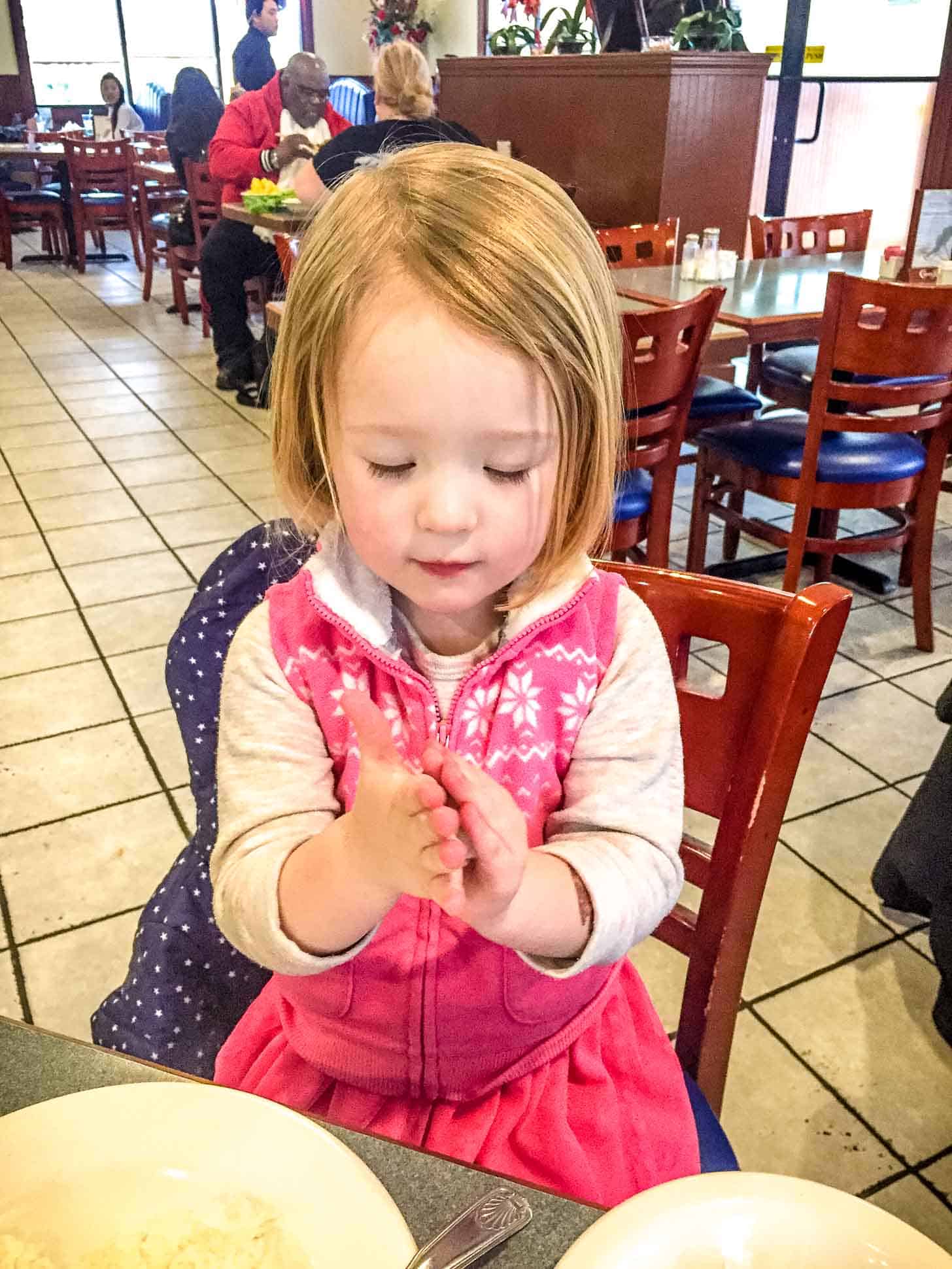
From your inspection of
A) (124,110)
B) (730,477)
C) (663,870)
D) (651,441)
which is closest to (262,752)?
(663,870)

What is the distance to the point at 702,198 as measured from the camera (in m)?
4.50

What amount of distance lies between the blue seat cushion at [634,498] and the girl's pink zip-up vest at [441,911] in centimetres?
159

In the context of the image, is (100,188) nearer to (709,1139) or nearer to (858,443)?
(858,443)

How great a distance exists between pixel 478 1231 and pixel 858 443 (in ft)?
8.04

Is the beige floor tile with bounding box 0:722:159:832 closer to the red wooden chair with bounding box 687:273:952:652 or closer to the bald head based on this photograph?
the red wooden chair with bounding box 687:273:952:652

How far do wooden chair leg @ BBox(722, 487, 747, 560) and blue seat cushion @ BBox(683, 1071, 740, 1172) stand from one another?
2416 millimetres

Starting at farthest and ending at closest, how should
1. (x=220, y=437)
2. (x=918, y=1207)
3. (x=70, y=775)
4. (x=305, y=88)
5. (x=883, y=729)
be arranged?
(x=305, y=88) < (x=220, y=437) < (x=883, y=729) < (x=70, y=775) < (x=918, y=1207)

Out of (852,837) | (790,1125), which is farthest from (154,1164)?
(852,837)

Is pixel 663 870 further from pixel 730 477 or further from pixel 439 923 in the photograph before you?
pixel 730 477

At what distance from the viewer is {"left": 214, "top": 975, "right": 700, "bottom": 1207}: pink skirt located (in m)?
0.72

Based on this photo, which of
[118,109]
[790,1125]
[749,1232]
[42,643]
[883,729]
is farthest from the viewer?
[118,109]

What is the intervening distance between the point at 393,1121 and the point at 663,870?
291mm

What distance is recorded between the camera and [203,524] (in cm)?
338

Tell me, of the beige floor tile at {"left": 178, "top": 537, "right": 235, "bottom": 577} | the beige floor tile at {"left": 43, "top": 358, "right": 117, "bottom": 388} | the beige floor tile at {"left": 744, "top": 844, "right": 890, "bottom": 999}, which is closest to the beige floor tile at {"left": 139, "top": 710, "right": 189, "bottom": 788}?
the beige floor tile at {"left": 178, "top": 537, "right": 235, "bottom": 577}
